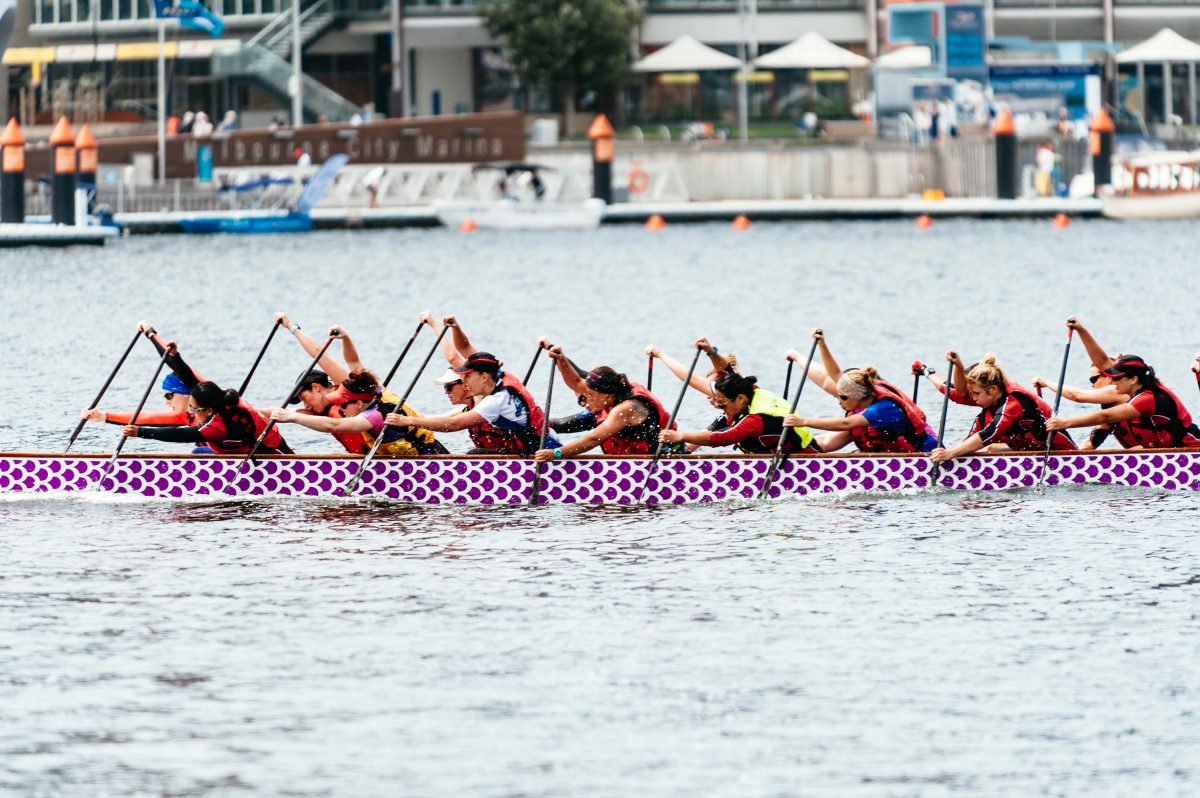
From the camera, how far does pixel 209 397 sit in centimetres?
2241

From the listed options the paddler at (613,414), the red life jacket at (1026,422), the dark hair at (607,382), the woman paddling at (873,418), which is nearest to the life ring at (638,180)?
the woman paddling at (873,418)

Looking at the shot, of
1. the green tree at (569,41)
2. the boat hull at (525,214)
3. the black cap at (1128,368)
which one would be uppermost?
the green tree at (569,41)

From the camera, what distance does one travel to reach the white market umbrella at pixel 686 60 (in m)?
80.9

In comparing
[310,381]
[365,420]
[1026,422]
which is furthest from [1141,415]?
[310,381]

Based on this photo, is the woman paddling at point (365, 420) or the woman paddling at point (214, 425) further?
the woman paddling at point (365, 420)

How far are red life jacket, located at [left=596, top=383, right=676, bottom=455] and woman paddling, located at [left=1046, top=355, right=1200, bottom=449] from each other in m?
3.96

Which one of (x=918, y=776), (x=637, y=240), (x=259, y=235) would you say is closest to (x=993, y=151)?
(x=637, y=240)

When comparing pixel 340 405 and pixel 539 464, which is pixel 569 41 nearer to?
pixel 340 405

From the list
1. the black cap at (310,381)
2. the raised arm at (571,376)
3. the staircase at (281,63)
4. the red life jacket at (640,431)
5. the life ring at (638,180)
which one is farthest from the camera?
the staircase at (281,63)

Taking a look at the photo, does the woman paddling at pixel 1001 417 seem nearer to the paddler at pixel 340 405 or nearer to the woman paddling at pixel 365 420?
the paddler at pixel 340 405

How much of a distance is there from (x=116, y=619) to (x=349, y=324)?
1110 inches

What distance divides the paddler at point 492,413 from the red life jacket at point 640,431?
0.63 metres

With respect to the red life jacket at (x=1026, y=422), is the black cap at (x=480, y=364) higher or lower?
higher

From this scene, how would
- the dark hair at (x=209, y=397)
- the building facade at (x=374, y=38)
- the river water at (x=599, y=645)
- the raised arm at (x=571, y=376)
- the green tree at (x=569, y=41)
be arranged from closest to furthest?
the river water at (x=599, y=645) < the raised arm at (x=571, y=376) < the dark hair at (x=209, y=397) < the green tree at (x=569, y=41) < the building facade at (x=374, y=38)
